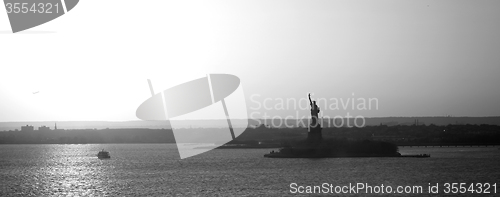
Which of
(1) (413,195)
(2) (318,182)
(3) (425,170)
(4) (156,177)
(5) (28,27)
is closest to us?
(5) (28,27)

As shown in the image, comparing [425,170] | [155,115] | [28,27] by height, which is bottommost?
[425,170]

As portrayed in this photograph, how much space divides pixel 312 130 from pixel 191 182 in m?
26.3

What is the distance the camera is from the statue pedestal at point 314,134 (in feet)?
219

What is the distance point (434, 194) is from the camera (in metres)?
33.7

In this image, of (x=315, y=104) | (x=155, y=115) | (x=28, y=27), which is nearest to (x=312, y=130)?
(x=315, y=104)

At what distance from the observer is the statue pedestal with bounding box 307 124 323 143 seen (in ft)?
219

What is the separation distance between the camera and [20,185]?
43.7 m

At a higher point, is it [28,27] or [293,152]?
[28,27]

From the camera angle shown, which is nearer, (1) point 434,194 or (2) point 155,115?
(2) point 155,115

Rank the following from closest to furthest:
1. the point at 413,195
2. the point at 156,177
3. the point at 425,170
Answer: the point at 413,195 < the point at 156,177 < the point at 425,170

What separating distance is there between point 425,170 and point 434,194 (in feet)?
80.7

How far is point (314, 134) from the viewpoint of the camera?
226 feet

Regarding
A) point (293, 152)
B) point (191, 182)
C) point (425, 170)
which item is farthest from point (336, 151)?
point (191, 182)

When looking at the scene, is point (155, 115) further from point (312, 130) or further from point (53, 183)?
point (312, 130)
